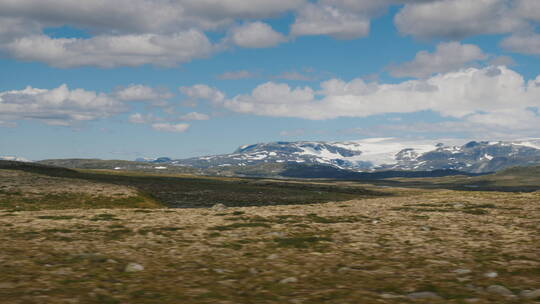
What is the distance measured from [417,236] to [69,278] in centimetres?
1318

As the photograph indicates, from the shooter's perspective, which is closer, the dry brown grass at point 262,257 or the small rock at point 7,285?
the small rock at point 7,285

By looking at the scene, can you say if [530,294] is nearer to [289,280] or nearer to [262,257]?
[289,280]

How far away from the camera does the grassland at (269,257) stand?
10266mm

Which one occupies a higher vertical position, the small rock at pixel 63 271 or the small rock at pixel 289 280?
the small rock at pixel 63 271

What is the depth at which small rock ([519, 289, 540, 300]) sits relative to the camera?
9795 mm

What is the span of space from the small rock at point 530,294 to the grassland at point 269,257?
0.14m

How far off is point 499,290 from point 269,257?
6.85 metres

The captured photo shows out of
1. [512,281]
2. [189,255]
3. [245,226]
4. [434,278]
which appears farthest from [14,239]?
[512,281]

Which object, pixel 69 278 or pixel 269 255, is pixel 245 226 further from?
pixel 69 278

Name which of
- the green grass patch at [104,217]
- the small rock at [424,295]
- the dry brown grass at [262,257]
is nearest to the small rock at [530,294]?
the dry brown grass at [262,257]

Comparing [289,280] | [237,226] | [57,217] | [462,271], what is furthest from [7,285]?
[57,217]

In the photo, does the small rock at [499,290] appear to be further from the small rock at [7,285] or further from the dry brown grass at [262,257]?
the small rock at [7,285]

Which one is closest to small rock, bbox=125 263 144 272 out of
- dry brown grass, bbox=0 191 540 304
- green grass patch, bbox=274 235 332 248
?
dry brown grass, bbox=0 191 540 304

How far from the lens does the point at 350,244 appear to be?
17.0m
